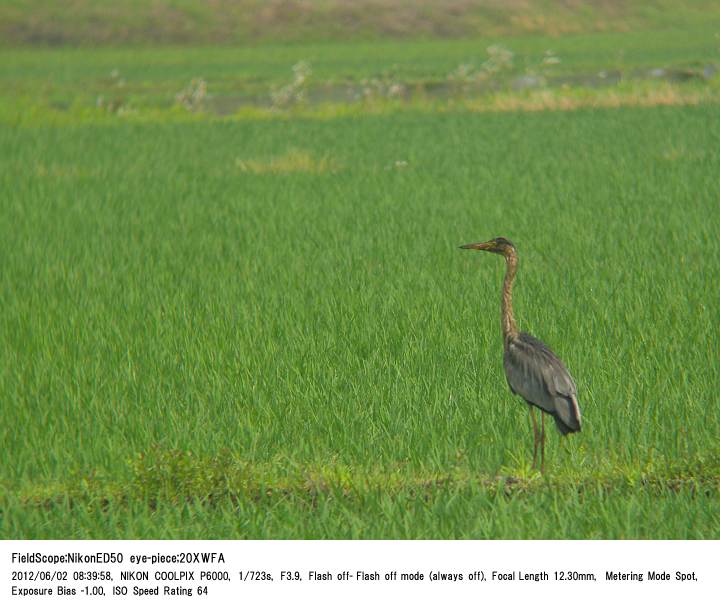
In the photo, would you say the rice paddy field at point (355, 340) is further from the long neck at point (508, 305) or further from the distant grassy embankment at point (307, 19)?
the distant grassy embankment at point (307, 19)

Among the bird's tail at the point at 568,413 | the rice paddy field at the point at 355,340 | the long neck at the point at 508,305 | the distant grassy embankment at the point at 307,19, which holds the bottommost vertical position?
the distant grassy embankment at the point at 307,19

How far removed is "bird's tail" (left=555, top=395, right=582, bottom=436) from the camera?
4.71 meters

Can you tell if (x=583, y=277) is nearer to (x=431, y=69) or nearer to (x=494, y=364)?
(x=494, y=364)

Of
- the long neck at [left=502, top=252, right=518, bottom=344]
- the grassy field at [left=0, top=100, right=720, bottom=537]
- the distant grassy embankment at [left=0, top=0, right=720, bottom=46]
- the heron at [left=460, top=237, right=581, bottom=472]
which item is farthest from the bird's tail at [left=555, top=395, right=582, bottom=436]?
the distant grassy embankment at [left=0, top=0, right=720, bottom=46]

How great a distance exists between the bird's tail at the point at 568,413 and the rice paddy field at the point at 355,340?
35cm

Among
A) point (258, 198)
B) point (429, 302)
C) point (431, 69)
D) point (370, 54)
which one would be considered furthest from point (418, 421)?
point (370, 54)

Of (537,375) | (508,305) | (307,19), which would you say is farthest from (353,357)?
(307,19)

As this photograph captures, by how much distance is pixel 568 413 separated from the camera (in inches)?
187

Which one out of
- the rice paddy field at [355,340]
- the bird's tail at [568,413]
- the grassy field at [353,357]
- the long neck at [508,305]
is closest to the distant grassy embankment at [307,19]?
the rice paddy field at [355,340]

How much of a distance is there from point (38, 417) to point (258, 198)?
8811 millimetres

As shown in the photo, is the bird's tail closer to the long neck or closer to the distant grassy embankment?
the long neck

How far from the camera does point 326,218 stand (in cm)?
1293

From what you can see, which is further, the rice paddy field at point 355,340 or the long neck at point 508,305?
the long neck at point 508,305

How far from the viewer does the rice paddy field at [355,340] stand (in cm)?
502
